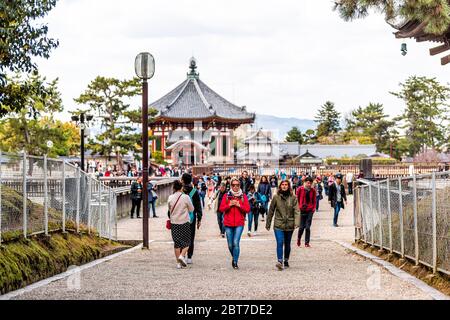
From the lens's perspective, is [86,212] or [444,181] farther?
[86,212]

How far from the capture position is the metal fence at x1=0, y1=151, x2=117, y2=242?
9.30 meters

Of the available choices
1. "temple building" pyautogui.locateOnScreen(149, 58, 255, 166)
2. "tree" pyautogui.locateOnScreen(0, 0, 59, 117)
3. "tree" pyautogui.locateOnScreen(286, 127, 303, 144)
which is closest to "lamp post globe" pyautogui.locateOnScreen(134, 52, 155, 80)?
"tree" pyautogui.locateOnScreen(0, 0, 59, 117)

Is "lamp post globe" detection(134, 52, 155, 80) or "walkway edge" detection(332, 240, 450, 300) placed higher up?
"lamp post globe" detection(134, 52, 155, 80)

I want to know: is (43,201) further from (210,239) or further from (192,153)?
(192,153)

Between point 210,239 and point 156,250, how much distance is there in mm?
3999

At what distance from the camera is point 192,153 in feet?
261

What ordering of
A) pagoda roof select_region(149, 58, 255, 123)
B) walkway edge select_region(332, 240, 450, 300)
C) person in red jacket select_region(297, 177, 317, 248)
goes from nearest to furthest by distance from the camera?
1. walkway edge select_region(332, 240, 450, 300)
2. person in red jacket select_region(297, 177, 317, 248)
3. pagoda roof select_region(149, 58, 255, 123)

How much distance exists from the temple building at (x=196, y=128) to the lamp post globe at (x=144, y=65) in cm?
6238

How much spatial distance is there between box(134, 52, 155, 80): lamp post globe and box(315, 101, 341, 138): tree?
11327cm

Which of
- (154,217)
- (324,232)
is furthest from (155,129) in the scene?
(324,232)

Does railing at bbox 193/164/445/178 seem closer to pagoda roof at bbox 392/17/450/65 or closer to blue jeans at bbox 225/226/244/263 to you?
pagoda roof at bbox 392/17/450/65

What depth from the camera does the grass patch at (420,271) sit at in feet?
27.6

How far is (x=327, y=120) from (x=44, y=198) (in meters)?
120
